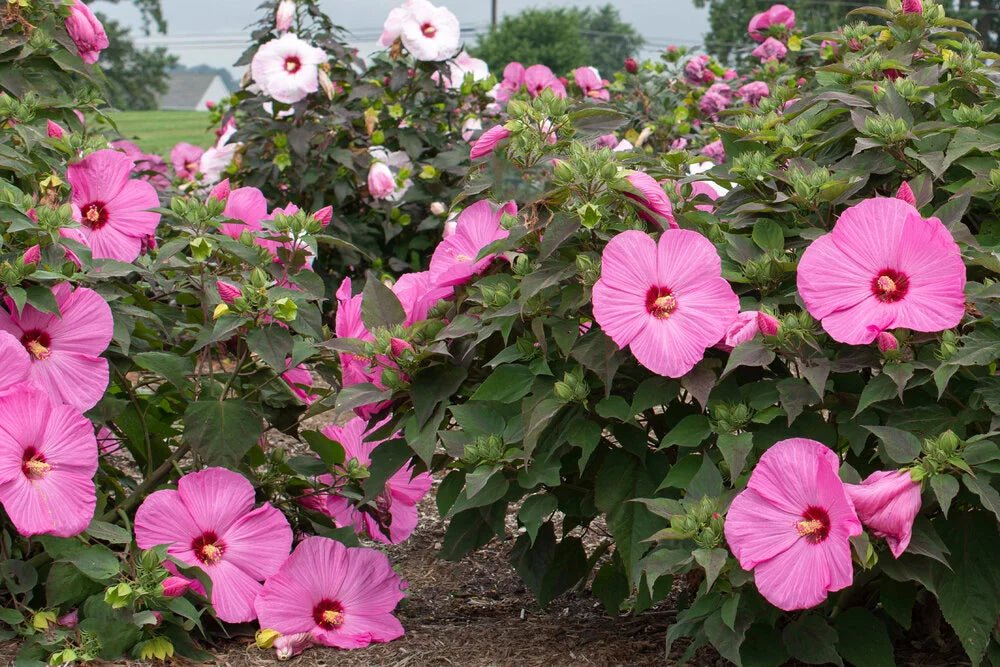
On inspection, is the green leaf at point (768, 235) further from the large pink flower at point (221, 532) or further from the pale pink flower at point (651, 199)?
the large pink flower at point (221, 532)

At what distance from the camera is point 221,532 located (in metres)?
2.18

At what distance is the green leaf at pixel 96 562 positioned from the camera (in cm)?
198

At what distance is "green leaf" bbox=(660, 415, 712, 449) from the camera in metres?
1.75

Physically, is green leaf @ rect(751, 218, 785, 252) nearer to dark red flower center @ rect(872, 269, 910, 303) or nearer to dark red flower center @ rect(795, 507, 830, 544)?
dark red flower center @ rect(872, 269, 910, 303)

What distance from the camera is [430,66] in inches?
187

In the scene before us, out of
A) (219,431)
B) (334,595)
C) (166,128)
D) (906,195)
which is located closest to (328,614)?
(334,595)

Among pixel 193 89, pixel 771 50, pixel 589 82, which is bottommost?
pixel 193 89

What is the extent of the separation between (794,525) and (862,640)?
13.7 inches

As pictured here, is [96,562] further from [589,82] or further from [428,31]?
[589,82]

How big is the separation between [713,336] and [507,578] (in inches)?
45.7

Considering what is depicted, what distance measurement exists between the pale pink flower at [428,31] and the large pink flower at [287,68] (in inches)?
14.5

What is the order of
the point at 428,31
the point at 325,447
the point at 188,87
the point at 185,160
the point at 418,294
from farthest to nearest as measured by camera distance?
the point at 188,87 < the point at 185,160 < the point at 428,31 < the point at 325,447 < the point at 418,294

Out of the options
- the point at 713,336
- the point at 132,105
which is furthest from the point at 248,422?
the point at 132,105

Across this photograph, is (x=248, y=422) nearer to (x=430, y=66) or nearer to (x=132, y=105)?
(x=430, y=66)
